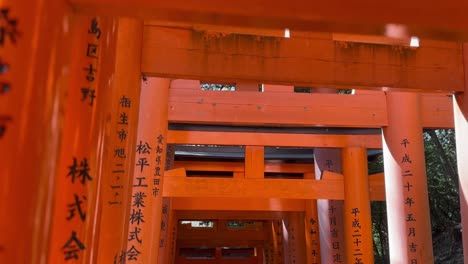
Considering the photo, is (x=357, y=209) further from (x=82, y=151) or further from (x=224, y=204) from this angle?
(x=82, y=151)

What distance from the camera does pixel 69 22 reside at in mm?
1740

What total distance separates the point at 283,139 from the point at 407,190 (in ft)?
9.05

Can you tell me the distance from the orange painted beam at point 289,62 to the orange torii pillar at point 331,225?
14.1ft

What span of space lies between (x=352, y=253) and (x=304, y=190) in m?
1.21

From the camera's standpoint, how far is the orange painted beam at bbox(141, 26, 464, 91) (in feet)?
14.1

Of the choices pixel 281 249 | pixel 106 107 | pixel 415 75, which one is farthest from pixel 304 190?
pixel 281 249

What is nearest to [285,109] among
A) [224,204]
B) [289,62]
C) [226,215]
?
[289,62]

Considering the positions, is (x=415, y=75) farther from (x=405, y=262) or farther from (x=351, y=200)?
(x=351, y=200)

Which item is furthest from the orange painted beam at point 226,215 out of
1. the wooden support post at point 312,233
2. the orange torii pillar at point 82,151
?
the orange torii pillar at point 82,151

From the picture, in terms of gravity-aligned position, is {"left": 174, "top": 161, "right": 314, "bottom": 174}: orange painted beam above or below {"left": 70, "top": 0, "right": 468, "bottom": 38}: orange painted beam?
above

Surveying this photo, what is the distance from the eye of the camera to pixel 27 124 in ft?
4.87

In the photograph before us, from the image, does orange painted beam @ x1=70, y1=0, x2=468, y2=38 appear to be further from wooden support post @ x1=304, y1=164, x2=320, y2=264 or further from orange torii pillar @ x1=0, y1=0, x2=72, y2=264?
wooden support post @ x1=304, y1=164, x2=320, y2=264

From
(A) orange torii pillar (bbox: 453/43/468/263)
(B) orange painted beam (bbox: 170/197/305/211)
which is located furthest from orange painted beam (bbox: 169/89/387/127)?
(B) orange painted beam (bbox: 170/197/305/211)

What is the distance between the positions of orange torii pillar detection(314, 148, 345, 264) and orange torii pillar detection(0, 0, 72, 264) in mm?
7225
